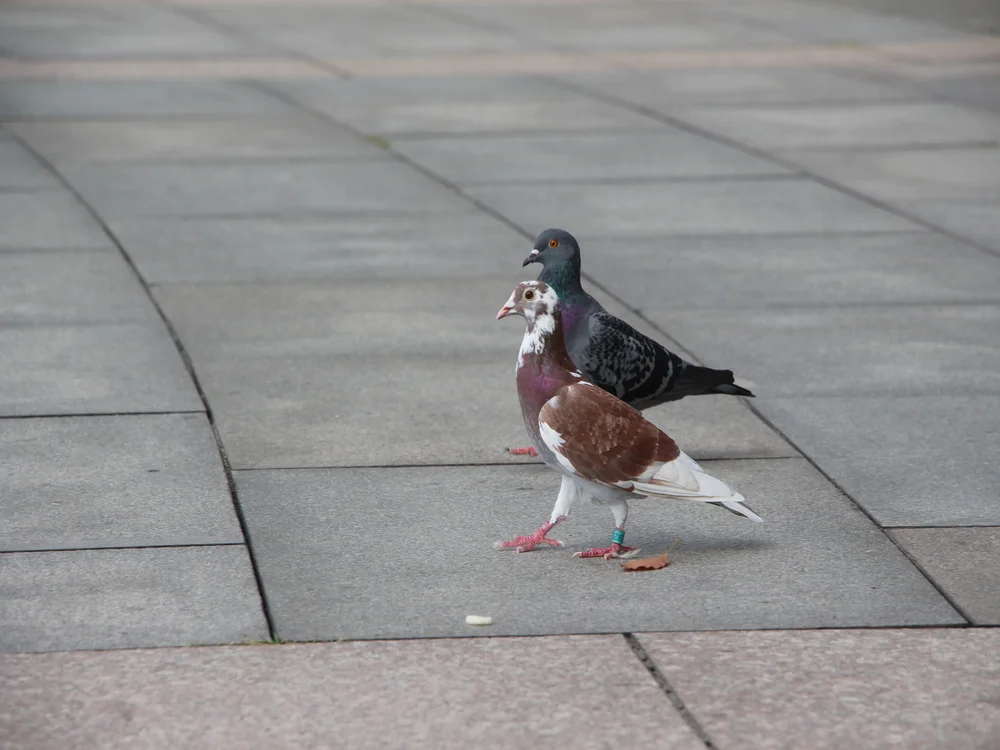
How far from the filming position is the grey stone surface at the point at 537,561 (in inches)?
203

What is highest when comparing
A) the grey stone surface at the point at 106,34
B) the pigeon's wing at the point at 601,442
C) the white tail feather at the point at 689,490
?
the pigeon's wing at the point at 601,442

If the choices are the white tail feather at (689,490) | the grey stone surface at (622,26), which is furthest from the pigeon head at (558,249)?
the grey stone surface at (622,26)

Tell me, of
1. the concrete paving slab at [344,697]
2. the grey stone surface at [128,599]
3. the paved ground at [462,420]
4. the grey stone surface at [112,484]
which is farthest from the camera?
the grey stone surface at [112,484]

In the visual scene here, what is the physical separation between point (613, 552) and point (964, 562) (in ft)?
3.93

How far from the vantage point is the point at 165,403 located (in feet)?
24.3

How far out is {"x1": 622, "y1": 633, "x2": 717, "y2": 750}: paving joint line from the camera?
4.37 m

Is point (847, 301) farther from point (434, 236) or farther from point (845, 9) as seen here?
point (845, 9)

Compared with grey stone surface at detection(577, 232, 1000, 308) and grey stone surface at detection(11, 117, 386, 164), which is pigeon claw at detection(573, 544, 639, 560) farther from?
grey stone surface at detection(11, 117, 386, 164)

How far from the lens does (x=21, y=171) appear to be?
42.4ft

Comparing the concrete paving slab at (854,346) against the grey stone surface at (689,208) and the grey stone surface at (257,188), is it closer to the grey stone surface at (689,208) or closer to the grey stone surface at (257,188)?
the grey stone surface at (689,208)

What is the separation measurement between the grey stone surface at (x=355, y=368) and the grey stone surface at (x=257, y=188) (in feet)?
7.31

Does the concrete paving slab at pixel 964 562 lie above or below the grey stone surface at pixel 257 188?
above

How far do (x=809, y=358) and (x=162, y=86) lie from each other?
10.9 meters

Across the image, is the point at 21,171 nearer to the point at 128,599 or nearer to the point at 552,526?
the point at 128,599
